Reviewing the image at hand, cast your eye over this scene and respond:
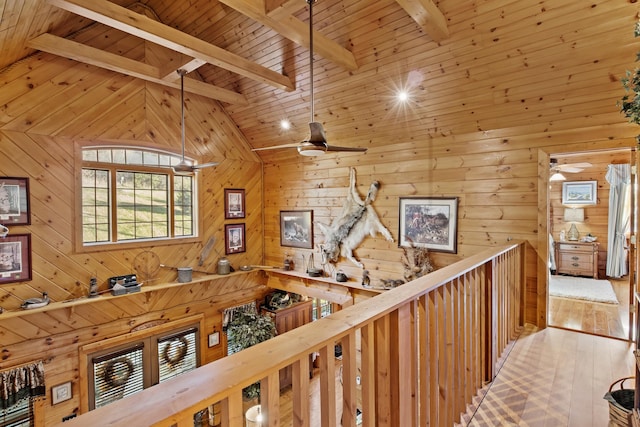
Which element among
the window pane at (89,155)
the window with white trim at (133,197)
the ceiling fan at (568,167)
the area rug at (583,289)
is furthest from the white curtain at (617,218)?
the window pane at (89,155)

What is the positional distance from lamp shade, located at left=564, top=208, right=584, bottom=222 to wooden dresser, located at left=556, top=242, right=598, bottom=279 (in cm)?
61

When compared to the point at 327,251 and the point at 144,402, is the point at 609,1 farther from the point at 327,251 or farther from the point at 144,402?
the point at 327,251

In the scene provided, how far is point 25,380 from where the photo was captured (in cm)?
408

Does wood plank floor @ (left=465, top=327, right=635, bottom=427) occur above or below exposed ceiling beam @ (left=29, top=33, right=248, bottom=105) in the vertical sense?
below

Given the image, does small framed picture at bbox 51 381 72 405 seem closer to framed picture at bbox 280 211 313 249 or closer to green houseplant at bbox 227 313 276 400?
green houseplant at bbox 227 313 276 400

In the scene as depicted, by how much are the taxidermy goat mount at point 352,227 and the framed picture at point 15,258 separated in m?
4.24

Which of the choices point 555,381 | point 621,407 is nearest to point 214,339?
point 555,381

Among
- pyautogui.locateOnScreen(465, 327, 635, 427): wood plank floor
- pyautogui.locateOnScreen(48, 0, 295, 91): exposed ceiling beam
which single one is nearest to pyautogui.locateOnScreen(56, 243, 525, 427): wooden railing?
pyautogui.locateOnScreen(465, 327, 635, 427): wood plank floor

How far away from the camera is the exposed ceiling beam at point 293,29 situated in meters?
2.91

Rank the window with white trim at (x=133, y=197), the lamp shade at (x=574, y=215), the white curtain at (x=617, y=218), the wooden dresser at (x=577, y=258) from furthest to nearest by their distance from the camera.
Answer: the lamp shade at (x=574, y=215)
the wooden dresser at (x=577, y=258)
the white curtain at (x=617, y=218)
the window with white trim at (x=133, y=197)

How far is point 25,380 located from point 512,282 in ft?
19.4

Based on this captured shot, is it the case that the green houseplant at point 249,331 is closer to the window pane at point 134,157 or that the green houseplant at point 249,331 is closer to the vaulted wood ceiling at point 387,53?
the window pane at point 134,157

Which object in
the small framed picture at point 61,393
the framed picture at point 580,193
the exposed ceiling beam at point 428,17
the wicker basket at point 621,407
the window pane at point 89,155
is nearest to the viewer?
the wicker basket at point 621,407

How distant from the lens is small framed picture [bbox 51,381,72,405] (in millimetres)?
4309
